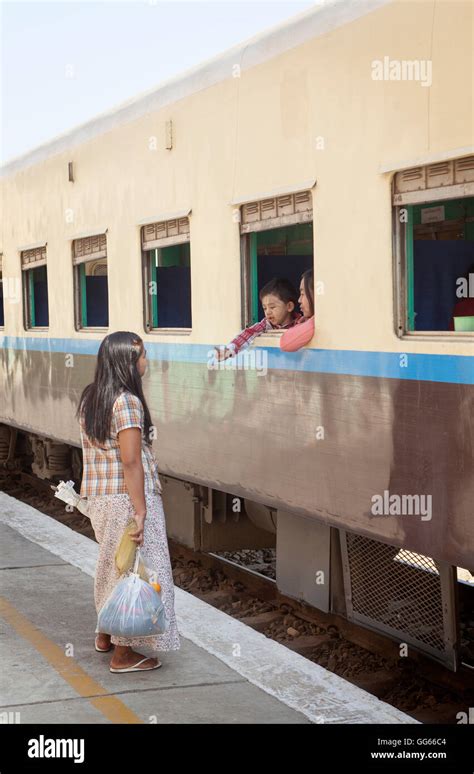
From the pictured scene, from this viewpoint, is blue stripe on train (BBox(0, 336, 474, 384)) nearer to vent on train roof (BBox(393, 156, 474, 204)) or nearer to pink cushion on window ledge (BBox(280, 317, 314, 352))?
pink cushion on window ledge (BBox(280, 317, 314, 352))

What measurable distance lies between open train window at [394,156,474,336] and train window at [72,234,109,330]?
12.3 feet

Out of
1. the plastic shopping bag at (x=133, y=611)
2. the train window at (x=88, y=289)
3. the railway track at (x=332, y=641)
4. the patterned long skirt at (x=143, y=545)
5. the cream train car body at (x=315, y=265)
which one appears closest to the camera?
the cream train car body at (x=315, y=265)

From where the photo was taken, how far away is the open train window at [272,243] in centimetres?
652

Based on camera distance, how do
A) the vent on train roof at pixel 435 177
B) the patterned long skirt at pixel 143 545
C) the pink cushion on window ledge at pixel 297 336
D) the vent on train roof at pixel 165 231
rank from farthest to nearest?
the vent on train roof at pixel 165 231
the pink cushion on window ledge at pixel 297 336
the patterned long skirt at pixel 143 545
the vent on train roof at pixel 435 177


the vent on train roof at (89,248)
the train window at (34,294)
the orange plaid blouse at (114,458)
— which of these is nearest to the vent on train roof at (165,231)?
the vent on train roof at (89,248)

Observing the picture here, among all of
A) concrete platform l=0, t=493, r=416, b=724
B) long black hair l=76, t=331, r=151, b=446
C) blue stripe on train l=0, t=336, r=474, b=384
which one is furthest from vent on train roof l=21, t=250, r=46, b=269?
long black hair l=76, t=331, r=151, b=446

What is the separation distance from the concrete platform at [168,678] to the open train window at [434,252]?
1644mm

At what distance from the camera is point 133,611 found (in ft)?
17.9

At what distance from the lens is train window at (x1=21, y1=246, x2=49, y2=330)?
11633mm

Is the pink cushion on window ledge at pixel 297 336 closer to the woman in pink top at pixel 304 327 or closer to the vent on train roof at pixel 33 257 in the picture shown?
the woman in pink top at pixel 304 327

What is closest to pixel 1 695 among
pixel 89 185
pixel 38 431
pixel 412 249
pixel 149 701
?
pixel 149 701

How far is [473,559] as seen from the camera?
16.4 feet

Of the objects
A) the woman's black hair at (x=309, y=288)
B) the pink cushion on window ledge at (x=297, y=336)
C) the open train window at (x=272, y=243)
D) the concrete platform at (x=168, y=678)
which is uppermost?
the open train window at (x=272, y=243)
